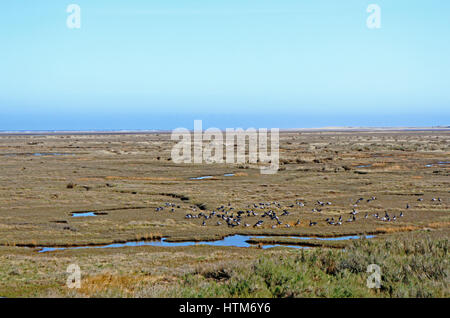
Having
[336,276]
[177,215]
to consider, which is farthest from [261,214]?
[336,276]

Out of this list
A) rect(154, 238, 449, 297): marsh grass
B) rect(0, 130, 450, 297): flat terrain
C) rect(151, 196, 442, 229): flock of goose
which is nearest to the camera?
rect(154, 238, 449, 297): marsh grass

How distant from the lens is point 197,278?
11492mm

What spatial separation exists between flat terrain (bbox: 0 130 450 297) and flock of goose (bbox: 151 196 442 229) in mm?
136

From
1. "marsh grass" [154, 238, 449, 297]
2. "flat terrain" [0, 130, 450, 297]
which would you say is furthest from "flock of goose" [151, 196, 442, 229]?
"marsh grass" [154, 238, 449, 297]

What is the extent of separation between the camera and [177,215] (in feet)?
87.6

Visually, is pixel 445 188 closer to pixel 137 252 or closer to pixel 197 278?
pixel 137 252

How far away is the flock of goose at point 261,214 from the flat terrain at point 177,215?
136 mm

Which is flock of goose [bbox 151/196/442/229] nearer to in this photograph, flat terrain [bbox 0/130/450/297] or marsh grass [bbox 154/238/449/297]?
flat terrain [bbox 0/130/450/297]

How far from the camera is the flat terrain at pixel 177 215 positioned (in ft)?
46.0

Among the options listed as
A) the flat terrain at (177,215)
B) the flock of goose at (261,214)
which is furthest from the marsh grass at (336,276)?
the flock of goose at (261,214)

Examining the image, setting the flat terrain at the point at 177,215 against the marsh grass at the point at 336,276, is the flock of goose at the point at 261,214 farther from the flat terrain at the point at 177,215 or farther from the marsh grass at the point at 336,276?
the marsh grass at the point at 336,276

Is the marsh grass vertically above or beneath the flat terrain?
above

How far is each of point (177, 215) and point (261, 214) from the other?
→ 5.35 meters

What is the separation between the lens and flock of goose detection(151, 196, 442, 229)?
24364 millimetres
